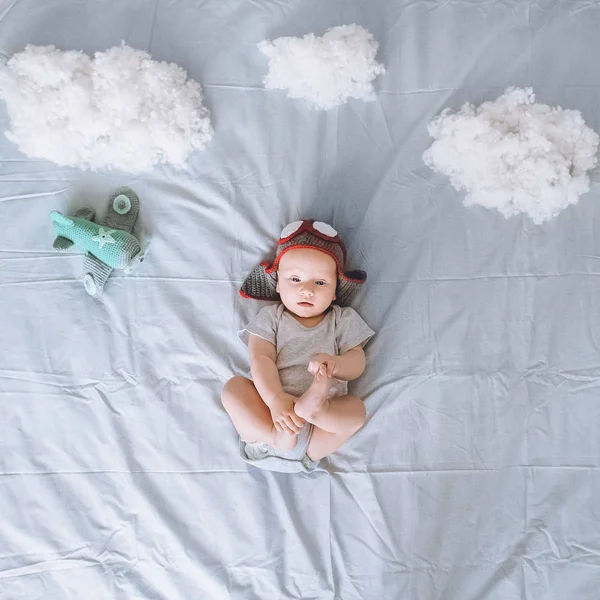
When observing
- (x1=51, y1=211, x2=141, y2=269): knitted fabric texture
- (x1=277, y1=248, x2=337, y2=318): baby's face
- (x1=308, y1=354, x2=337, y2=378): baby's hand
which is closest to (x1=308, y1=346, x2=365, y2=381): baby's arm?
(x1=308, y1=354, x2=337, y2=378): baby's hand

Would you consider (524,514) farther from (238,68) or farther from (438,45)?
(238,68)

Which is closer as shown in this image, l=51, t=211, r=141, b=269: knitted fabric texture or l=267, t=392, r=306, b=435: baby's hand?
l=267, t=392, r=306, b=435: baby's hand

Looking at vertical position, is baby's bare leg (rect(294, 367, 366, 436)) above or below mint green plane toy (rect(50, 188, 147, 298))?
Result: below

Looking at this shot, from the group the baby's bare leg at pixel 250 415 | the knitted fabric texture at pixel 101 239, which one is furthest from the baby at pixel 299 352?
the knitted fabric texture at pixel 101 239

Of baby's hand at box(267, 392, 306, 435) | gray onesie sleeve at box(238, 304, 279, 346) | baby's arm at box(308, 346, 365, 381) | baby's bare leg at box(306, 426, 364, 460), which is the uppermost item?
gray onesie sleeve at box(238, 304, 279, 346)

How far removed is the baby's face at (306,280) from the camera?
1.31m

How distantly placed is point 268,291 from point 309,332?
14 centimetres

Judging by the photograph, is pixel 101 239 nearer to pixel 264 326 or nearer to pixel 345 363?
pixel 264 326

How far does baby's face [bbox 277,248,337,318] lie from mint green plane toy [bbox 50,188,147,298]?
0.33 m

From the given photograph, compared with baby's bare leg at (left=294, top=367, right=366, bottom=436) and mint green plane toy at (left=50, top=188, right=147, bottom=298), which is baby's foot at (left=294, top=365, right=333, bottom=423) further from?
mint green plane toy at (left=50, top=188, right=147, bottom=298)

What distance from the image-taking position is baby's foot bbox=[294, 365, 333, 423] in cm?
120

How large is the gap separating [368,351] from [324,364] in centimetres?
20

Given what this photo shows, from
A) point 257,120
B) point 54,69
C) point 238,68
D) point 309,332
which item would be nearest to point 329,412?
point 309,332

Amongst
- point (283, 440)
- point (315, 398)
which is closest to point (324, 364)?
point (315, 398)
